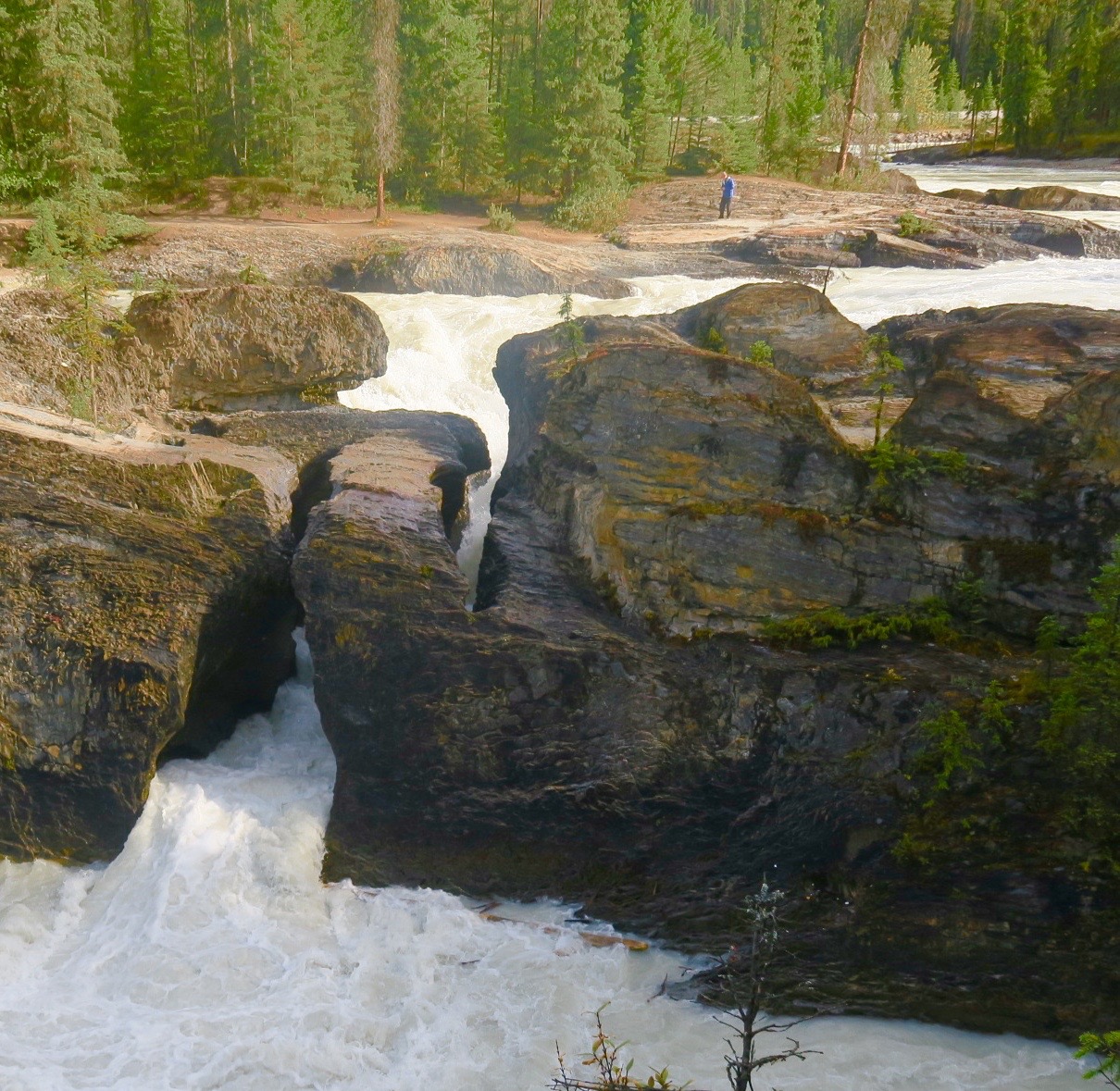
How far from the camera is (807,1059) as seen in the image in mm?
6516

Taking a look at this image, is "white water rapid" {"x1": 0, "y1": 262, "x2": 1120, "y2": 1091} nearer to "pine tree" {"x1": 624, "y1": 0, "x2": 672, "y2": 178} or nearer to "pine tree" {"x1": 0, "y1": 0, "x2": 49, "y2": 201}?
"pine tree" {"x1": 0, "y1": 0, "x2": 49, "y2": 201}

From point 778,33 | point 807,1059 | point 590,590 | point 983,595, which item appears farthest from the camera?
point 778,33

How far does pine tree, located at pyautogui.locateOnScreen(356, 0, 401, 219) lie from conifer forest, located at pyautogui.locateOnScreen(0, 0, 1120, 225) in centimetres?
6

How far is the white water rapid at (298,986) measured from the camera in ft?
21.7

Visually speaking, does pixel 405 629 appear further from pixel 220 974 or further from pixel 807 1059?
pixel 807 1059

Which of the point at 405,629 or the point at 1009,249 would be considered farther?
the point at 1009,249

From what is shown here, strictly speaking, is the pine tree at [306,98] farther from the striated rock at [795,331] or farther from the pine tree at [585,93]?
the striated rock at [795,331]

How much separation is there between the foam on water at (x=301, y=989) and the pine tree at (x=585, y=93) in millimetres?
26326

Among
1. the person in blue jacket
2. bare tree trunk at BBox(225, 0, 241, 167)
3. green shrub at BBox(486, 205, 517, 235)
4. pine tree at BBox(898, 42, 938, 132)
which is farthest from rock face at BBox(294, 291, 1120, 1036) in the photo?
pine tree at BBox(898, 42, 938, 132)

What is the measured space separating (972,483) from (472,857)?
520cm

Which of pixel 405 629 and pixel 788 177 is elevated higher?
pixel 788 177

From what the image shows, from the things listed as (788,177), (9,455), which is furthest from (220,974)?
(788,177)

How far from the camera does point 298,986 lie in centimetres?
728

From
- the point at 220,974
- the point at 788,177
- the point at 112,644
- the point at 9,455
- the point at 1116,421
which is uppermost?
the point at 788,177
